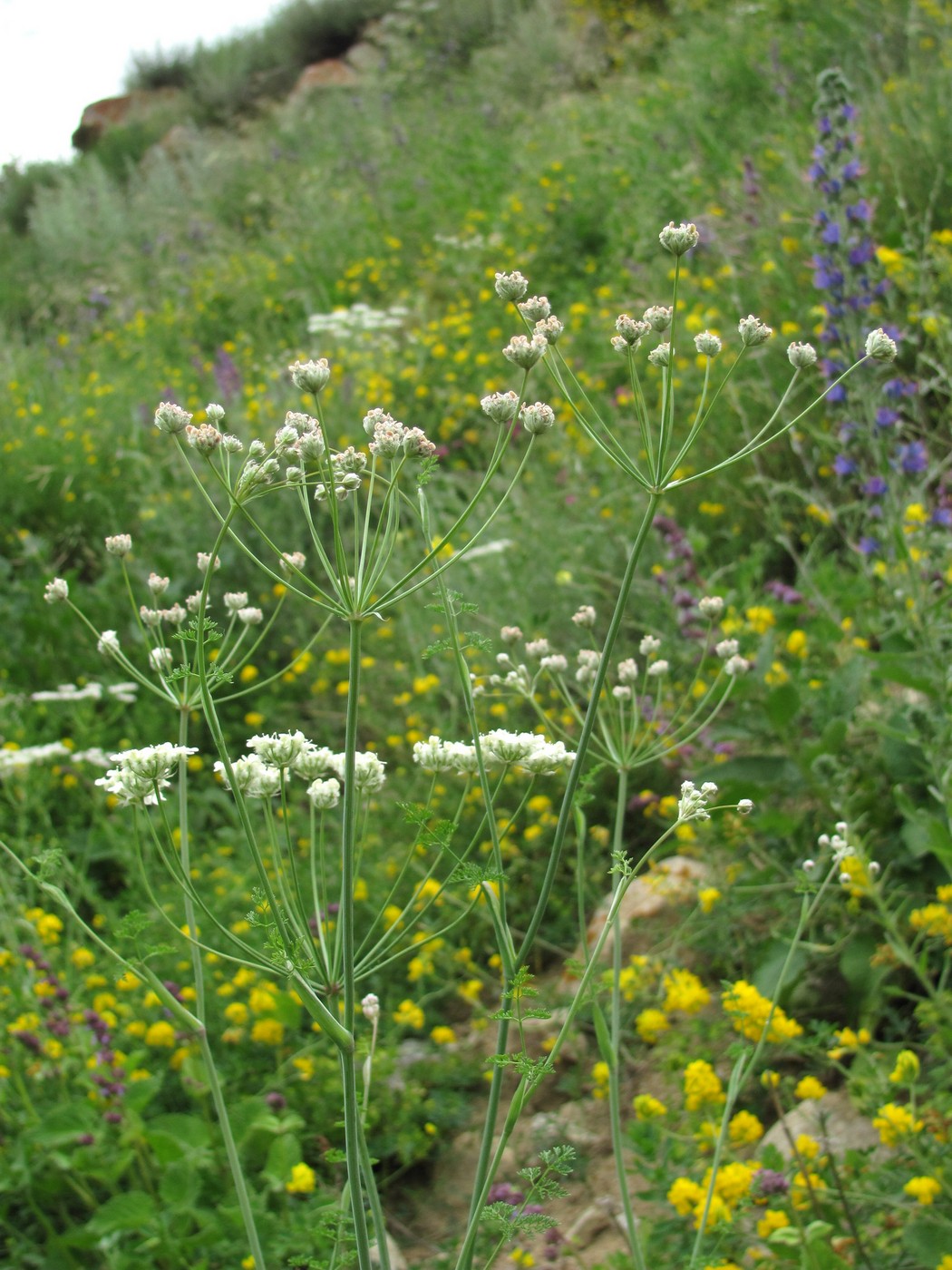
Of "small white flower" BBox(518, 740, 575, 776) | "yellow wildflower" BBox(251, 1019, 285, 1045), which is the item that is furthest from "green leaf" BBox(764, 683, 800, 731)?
"small white flower" BBox(518, 740, 575, 776)

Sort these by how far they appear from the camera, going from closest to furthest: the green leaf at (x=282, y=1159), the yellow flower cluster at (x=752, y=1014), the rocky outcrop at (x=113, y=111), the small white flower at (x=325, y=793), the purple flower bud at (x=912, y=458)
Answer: the small white flower at (x=325, y=793) < the yellow flower cluster at (x=752, y=1014) < the green leaf at (x=282, y=1159) < the purple flower bud at (x=912, y=458) < the rocky outcrop at (x=113, y=111)

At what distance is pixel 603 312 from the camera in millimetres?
5578

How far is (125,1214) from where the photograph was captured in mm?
1970

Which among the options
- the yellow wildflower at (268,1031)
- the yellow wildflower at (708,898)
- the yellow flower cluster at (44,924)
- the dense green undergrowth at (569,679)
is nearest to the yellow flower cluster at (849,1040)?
the dense green undergrowth at (569,679)

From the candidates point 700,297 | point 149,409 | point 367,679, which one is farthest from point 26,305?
point 367,679

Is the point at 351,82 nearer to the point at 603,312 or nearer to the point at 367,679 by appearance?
the point at 603,312

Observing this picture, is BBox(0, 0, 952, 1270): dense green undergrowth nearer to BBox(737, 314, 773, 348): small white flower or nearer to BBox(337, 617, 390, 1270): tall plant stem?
BBox(337, 617, 390, 1270): tall plant stem

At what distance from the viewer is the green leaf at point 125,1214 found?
1.96m

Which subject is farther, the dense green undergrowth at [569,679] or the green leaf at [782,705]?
the green leaf at [782,705]

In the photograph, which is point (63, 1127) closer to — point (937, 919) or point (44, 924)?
point (44, 924)

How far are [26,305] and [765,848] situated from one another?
1079cm

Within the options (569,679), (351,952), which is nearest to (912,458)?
(569,679)

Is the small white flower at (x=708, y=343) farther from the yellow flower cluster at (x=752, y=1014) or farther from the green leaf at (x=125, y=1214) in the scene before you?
the green leaf at (x=125, y=1214)

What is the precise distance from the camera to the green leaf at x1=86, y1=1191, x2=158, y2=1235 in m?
1.96
